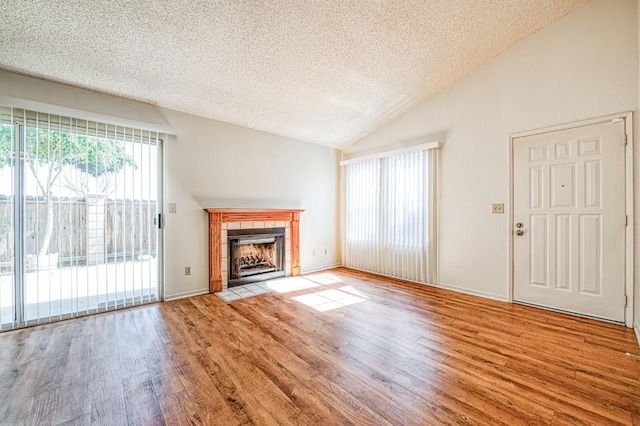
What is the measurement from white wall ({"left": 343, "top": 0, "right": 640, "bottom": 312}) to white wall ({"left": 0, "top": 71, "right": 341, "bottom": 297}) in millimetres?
2007

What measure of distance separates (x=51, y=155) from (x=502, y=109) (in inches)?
208

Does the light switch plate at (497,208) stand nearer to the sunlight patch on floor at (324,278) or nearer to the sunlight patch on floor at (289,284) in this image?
the sunlight patch on floor at (324,278)

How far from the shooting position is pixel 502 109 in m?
3.49

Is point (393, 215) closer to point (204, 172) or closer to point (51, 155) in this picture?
point (204, 172)

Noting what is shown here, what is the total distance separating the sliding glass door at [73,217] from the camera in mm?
2703

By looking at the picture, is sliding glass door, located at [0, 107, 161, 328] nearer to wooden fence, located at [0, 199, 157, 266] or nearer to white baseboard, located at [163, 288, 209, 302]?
wooden fence, located at [0, 199, 157, 266]

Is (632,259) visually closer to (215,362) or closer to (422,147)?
(422,147)

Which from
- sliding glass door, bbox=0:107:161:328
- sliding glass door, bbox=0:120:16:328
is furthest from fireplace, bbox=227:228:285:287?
sliding glass door, bbox=0:120:16:328

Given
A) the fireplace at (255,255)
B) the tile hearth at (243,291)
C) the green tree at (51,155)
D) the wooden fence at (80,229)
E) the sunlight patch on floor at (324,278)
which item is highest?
the green tree at (51,155)

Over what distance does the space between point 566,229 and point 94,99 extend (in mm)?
5586

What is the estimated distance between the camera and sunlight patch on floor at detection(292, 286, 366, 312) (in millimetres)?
3326

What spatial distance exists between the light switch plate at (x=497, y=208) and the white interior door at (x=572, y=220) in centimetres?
16

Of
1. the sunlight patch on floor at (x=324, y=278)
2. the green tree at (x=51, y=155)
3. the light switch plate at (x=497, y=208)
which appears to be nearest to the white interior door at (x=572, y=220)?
the light switch plate at (x=497, y=208)

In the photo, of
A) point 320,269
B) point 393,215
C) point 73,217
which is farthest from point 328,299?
point 73,217
